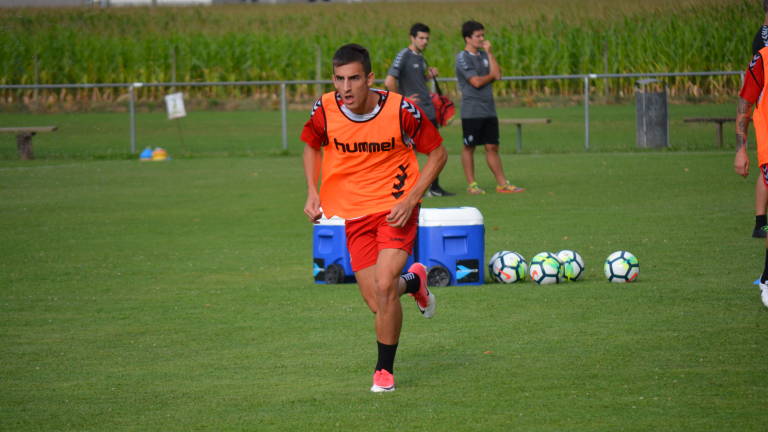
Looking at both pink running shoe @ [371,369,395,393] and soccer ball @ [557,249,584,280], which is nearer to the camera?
pink running shoe @ [371,369,395,393]

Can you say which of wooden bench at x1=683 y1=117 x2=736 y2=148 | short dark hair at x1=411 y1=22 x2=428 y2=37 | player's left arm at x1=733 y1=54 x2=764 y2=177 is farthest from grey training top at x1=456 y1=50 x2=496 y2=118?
wooden bench at x1=683 y1=117 x2=736 y2=148

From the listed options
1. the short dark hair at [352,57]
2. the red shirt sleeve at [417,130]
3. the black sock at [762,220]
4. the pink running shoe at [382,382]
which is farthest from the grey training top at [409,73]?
the pink running shoe at [382,382]

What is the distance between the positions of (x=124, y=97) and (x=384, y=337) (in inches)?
1373

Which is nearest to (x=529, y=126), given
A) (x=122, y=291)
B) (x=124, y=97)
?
(x=124, y=97)

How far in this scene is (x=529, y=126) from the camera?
3306 centimetres

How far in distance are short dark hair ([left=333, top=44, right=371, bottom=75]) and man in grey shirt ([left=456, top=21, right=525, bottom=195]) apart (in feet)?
32.4

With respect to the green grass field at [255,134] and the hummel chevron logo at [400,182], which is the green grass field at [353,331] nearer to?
the hummel chevron logo at [400,182]

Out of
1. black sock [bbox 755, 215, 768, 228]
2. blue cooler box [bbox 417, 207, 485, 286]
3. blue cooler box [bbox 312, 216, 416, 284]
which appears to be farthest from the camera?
black sock [bbox 755, 215, 768, 228]

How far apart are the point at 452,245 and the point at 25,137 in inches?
705

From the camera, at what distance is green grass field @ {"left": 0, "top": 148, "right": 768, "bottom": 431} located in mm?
5949

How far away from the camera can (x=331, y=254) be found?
33.0 ft

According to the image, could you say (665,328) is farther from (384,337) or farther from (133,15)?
(133,15)

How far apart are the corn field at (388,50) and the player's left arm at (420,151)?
24.4 meters

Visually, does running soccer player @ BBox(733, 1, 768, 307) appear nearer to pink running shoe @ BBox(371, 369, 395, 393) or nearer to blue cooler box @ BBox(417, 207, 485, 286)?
blue cooler box @ BBox(417, 207, 485, 286)
